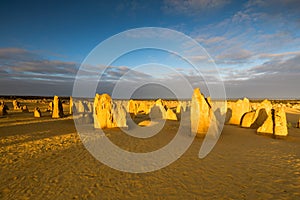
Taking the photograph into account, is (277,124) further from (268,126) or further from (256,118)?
(256,118)

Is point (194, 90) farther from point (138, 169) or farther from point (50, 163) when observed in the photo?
point (50, 163)

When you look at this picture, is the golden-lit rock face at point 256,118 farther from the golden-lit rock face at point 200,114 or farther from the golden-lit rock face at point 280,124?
the golden-lit rock face at point 200,114

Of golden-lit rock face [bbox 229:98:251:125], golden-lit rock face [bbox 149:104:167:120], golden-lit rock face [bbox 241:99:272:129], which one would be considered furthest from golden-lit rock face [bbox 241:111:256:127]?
golden-lit rock face [bbox 149:104:167:120]

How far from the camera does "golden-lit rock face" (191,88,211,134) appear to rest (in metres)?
12.5

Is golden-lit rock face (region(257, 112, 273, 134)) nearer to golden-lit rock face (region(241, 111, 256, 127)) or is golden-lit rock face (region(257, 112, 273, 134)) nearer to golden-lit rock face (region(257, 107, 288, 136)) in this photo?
golden-lit rock face (region(257, 107, 288, 136))

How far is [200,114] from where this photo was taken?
41.0 ft

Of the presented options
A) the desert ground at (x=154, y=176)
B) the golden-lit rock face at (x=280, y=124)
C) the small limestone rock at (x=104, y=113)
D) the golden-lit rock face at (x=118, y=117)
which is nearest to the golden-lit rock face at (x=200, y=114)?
the desert ground at (x=154, y=176)

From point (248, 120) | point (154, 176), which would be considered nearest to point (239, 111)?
point (248, 120)

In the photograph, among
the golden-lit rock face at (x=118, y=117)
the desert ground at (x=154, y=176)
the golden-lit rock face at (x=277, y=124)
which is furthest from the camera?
the golden-lit rock face at (x=118, y=117)

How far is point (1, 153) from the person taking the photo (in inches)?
335

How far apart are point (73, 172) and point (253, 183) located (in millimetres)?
5930

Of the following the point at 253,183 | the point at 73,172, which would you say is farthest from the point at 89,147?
the point at 253,183

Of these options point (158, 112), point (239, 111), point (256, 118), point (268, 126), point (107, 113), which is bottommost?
point (268, 126)

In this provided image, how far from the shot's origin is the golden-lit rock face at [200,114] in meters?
12.5
